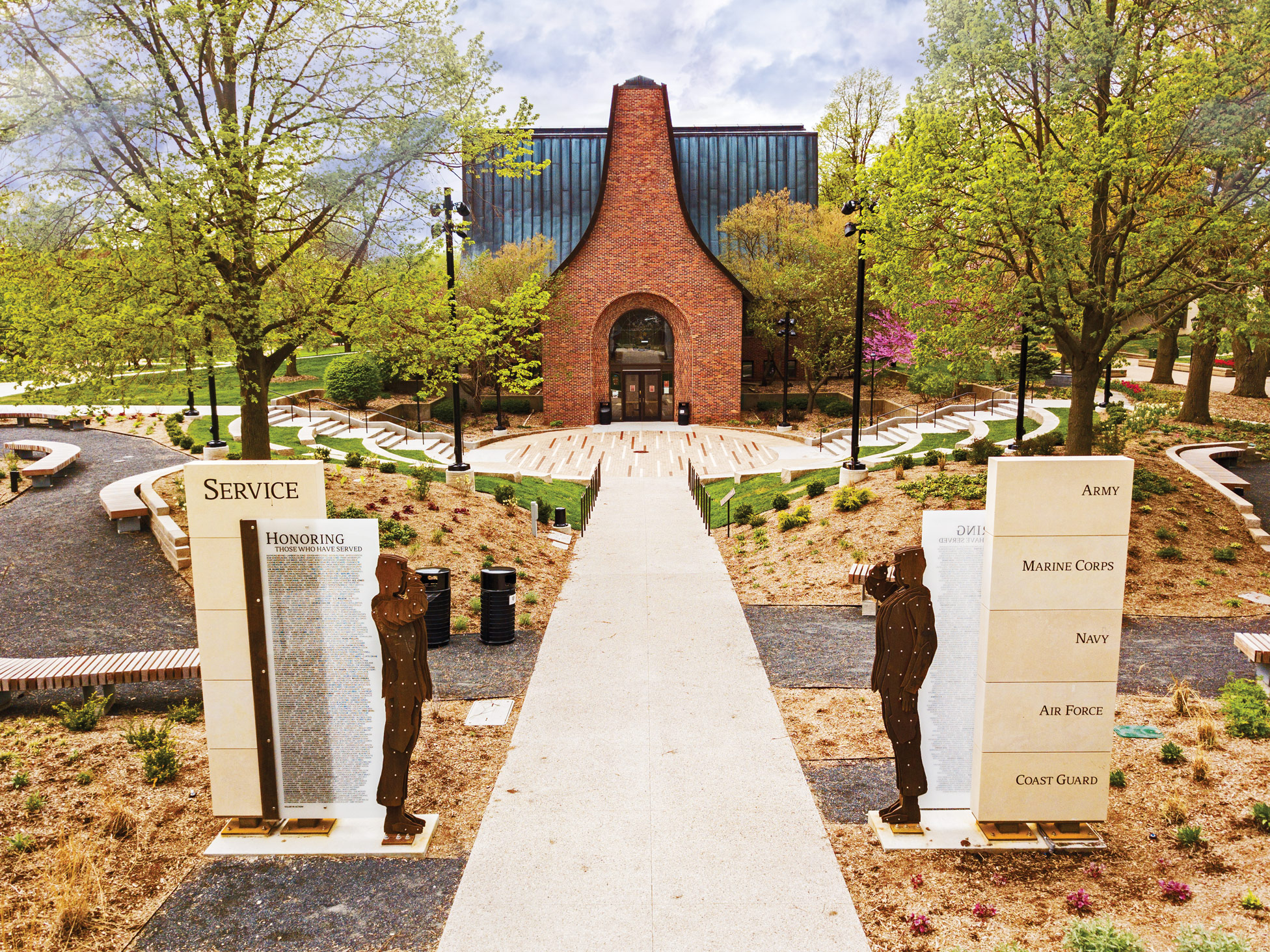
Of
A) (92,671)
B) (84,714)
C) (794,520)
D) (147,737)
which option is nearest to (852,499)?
(794,520)

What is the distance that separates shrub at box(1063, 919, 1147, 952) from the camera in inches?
192

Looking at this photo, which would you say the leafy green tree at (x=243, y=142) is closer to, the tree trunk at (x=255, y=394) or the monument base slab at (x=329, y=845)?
the tree trunk at (x=255, y=394)

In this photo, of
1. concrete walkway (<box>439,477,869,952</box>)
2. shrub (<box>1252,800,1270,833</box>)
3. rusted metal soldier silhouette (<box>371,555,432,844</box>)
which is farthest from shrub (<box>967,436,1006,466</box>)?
rusted metal soldier silhouette (<box>371,555,432,844</box>)

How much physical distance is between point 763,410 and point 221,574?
1346 inches

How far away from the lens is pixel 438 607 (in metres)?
11.1

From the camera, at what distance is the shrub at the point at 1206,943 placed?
469 cm

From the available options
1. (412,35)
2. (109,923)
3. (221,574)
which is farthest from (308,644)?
(412,35)

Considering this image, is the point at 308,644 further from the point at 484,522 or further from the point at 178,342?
the point at 484,522

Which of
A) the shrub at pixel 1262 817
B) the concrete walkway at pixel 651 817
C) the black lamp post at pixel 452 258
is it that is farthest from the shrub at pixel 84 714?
the shrub at pixel 1262 817

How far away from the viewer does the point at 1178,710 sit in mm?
8492

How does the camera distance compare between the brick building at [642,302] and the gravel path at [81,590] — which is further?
the brick building at [642,302]

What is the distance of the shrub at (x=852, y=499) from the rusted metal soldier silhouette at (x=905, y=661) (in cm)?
966

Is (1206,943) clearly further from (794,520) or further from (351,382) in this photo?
(351,382)

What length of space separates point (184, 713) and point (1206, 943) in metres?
8.66
